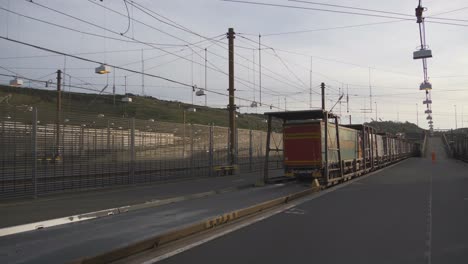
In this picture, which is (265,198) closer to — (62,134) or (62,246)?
(62,134)

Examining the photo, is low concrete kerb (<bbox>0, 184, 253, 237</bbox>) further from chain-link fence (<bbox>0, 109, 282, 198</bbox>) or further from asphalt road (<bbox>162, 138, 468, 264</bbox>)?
chain-link fence (<bbox>0, 109, 282, 198</bbox>)

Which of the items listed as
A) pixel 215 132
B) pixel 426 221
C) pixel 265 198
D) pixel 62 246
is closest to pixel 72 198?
pixel 265 198

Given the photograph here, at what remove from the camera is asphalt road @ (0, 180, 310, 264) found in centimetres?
857

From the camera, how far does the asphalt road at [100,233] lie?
337 inches

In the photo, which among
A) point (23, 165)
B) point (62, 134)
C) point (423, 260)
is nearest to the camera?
point (423, 260)

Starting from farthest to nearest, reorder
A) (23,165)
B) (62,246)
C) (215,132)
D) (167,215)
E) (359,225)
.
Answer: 1. (215,132)
2. (23,165)
3. (167,215)
4. (359,225)
5. (62,246)

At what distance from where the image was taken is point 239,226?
11828 millimetres

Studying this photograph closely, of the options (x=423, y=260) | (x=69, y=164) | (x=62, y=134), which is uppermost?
(x=62, y=134)

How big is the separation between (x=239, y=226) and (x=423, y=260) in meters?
4.77

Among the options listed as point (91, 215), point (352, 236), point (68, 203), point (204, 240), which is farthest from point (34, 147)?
point (352, 236)

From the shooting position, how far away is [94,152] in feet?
69.6

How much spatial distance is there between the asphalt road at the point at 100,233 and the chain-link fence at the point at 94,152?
17.9ft

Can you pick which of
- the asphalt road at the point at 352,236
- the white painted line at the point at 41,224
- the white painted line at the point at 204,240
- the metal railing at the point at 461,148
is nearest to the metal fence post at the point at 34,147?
the white painted line at the point at 41,224

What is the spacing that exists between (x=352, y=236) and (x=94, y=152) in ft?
45.6
